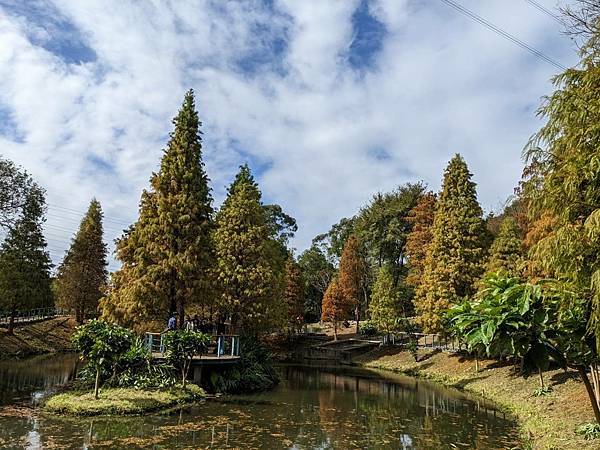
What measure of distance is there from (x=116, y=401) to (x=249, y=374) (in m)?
7.61

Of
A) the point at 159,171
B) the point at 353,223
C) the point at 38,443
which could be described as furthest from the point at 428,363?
the point at 353,223

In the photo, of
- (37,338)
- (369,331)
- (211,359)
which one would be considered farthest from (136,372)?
(369,331)

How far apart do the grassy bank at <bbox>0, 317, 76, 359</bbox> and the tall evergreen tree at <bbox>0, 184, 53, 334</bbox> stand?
1.36 metres

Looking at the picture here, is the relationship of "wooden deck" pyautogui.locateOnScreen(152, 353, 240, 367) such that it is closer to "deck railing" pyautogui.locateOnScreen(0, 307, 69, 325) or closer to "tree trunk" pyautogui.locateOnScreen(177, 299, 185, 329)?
"tree trunk" pyautogui.locateOnScreen(177, 299, 185, 329)

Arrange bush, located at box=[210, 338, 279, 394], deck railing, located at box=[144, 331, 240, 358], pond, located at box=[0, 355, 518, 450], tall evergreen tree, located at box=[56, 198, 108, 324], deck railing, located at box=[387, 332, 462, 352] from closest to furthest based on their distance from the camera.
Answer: pond, located at box=[0, 355, 518, 450] < bush, located at box=[210, 338, 279, 394] < deck railing, located at box=[144, 331, 240, 358] < deck railing, located at box=[387, 332, 462, 352] < tall evergreen tree, located at box=[56, 198, 108, 324]

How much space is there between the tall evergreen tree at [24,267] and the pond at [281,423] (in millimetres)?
13110

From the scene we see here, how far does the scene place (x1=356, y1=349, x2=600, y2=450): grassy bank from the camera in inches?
464

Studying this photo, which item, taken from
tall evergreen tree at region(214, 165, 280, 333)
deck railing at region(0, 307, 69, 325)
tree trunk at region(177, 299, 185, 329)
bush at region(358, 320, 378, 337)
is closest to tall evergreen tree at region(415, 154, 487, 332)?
tall evergreen tree at region(214, 165, 280, 333)

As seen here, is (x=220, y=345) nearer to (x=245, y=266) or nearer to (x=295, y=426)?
(x=245, y=266)

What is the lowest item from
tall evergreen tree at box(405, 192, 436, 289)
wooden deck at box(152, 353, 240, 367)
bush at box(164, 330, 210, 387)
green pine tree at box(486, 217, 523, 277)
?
wooden deck at box(152, 353, 240, 367)

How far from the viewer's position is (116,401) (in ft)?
45.6

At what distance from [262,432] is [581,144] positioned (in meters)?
9.92

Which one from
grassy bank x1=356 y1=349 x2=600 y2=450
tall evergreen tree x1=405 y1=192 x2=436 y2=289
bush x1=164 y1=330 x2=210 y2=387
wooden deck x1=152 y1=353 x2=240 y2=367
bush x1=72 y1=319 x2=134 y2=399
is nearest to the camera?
grassy bank x1=356 y1=349 x2=600 y2=450

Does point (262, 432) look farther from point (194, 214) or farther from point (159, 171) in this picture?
point (159, 171)
